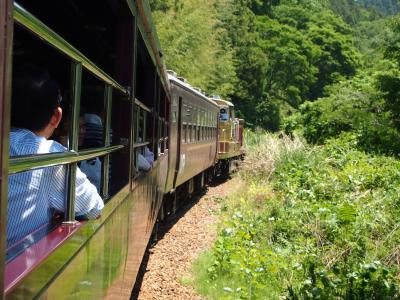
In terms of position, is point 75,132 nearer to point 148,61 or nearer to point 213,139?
point 148,61

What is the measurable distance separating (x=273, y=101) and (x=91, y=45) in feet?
148

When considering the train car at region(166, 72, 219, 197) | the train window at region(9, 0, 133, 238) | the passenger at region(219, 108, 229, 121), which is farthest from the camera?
the passenger at region(219, 108, 229, 121)

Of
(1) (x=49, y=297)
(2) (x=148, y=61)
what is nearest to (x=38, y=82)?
(1) (x=49, y=297)

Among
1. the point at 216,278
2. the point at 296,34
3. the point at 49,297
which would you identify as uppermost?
the point at 296,34

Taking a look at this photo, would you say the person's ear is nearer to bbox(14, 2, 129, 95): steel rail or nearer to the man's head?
the man's head

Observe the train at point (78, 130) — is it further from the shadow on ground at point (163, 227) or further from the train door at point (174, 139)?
the train door at point (174, 139)

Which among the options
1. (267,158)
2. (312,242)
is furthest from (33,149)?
(267,158)

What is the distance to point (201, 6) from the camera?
2766 centimetres

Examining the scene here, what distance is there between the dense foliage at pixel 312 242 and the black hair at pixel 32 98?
13.1ft

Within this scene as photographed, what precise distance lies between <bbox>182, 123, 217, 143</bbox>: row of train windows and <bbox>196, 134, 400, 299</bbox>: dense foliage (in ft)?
5.12

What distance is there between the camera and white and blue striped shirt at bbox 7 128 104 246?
161 cm

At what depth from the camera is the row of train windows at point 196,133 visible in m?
11.0

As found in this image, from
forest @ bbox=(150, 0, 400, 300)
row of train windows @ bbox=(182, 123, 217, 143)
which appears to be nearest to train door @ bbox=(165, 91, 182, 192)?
row of train windows @ bbox=(182, 123, 217, 143)

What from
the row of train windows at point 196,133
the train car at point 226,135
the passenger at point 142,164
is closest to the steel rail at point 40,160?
the passenger at point 142,164
